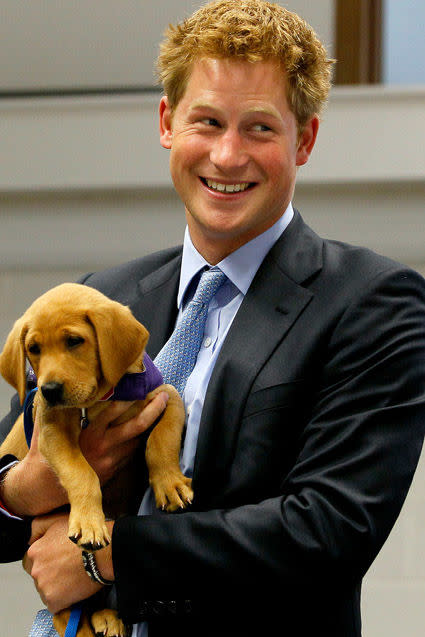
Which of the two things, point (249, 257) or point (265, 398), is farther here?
point (249, 257)

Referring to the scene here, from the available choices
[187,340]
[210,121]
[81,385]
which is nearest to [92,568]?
[81,385]

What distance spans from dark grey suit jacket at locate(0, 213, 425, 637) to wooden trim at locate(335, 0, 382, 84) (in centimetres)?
358

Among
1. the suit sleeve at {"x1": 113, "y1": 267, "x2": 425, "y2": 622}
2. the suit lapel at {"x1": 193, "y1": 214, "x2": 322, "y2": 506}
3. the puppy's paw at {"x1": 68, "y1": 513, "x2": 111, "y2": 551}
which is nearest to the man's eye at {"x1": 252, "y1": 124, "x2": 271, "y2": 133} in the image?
the suit lapel at {"x1": 193, "y1": 214, "x2": 322, "y2": 506}

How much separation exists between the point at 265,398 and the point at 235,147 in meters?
0.41

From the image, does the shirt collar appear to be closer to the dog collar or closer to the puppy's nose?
the dog collar

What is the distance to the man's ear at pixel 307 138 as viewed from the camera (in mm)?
1684

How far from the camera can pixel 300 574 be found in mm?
1442

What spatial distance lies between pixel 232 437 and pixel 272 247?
36cm

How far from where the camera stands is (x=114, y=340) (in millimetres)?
1494

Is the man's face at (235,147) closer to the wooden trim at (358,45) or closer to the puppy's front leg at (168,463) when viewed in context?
the puppy's front leg at (168,463)

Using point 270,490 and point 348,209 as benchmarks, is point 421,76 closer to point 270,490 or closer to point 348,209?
point 348,209

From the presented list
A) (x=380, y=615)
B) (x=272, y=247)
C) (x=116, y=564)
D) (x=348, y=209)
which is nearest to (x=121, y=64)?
(x=348, y=209)

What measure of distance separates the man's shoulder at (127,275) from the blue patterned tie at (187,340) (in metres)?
0.18

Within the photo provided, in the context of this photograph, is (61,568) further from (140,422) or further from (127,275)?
(127,275)
